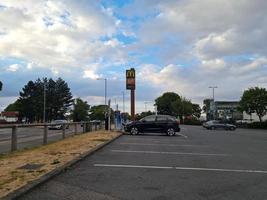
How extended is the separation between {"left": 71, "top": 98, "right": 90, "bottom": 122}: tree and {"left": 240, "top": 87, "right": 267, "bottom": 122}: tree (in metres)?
65.3

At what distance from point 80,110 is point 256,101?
7510cm

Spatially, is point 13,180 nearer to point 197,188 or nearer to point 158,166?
point 197,188

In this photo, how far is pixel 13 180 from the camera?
10656 millimetres

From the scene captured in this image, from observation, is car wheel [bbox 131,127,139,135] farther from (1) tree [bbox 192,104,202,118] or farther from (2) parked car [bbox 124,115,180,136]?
(1) tree [bbox 192,104,202,118]

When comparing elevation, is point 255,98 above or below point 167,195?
above

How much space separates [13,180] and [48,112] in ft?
461

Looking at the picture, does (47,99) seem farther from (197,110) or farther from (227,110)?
(197,110)

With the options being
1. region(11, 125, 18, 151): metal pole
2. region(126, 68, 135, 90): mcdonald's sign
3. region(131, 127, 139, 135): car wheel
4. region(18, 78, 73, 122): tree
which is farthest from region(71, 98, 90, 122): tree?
region(11, 125, 18, 151): metal pole

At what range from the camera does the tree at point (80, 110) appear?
157 meters

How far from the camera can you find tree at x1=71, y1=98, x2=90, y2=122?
157 metres

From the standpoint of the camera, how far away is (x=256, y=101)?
98.8 meters

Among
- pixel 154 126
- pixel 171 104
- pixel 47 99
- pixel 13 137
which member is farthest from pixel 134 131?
pixel 171 104

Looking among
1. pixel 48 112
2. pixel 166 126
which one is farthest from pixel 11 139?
pixel 48 112

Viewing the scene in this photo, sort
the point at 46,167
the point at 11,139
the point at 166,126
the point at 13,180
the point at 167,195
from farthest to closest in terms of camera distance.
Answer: the point at 166,126, the point at 11,139, the point at 46,167, the point at 13,180, the point at 167,195
